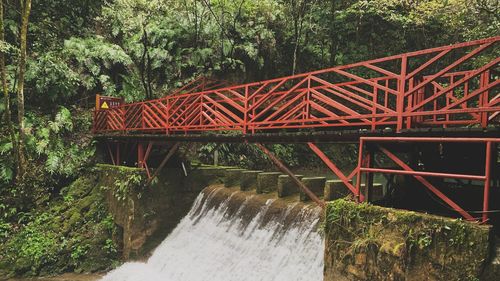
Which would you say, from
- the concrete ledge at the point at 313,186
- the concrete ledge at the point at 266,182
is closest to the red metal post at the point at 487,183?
the concrete ledge at the point at 313,186

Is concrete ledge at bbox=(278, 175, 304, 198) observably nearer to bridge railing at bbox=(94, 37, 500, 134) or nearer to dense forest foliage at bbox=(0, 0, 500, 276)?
bridge railing at bbox=(94, 37, 500, 134)

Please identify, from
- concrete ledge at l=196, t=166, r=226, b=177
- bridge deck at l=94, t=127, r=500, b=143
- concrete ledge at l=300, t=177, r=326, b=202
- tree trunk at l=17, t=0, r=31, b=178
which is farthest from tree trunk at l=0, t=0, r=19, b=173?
concrete ledge at l=300, t=177, r=326, b=202

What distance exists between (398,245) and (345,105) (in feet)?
26.5

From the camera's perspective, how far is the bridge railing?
5.20 meters

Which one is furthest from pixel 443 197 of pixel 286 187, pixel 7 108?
pixel 7 108

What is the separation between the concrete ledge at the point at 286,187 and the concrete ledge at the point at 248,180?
1874 mm

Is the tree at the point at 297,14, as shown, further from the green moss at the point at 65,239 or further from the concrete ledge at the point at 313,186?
the green moss at the point at 65,239

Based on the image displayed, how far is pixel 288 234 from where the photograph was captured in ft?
28.1

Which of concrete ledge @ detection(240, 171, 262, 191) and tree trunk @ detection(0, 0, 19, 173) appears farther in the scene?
tree trunk @ detection(0, 0, 19, 173)

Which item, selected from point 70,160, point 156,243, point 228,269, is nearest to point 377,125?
point 228,269

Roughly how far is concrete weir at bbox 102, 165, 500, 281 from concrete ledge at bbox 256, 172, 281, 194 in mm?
31

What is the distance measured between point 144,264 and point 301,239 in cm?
586

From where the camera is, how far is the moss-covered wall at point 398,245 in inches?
160

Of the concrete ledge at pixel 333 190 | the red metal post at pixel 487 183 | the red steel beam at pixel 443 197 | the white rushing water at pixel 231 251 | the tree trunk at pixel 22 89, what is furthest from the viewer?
the tree trunk at pixel 22 89
